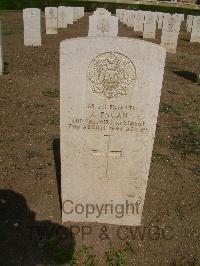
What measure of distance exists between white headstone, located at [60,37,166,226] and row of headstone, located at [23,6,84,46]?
10645 mm

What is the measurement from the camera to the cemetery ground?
168 inches

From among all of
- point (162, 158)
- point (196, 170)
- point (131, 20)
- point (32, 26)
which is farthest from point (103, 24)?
point (131, 20)

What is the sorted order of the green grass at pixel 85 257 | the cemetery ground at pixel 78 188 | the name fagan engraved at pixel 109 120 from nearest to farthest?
the name fagan engraved at pixel 109 120, the green grass at pixel 85 257, the cemetery ground at pixel 78 188

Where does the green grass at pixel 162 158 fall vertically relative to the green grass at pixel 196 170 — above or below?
above

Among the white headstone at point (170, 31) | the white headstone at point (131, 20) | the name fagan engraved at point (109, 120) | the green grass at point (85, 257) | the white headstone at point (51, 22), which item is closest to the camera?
the name fagan engraved at point (109, 120)

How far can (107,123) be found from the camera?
4.10m

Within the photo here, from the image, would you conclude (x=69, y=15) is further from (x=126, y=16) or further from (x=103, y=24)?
(x=103, y=24)

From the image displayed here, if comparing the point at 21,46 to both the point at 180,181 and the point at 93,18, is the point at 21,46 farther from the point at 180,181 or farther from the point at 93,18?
the point at 180,181

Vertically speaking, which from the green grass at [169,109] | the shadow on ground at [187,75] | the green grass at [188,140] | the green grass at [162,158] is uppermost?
the green grass at [162,158]

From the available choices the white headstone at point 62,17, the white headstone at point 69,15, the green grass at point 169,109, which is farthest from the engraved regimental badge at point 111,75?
the white headstone at point 69,15

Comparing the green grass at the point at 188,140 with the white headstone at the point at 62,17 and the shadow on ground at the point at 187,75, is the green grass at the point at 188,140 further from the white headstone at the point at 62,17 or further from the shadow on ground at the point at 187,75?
the white headstone at the point at 62,17

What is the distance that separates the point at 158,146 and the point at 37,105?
303 cm

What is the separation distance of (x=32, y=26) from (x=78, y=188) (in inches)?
436

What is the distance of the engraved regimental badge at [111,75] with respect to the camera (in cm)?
378
